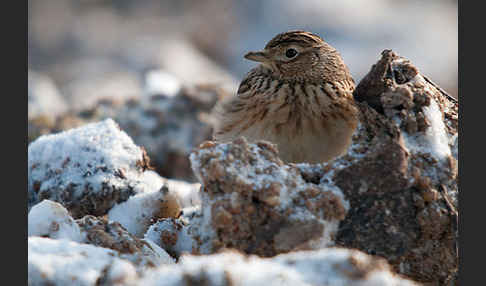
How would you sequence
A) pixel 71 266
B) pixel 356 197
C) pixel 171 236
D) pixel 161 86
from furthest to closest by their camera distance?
pixel 161 86
pixel 171 236
pixel 356 197
pixel 71 266

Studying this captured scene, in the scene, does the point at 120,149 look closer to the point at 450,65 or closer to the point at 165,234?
the point at 165,234

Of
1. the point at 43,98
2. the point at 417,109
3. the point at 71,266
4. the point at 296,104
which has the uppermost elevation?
the point at 43,98

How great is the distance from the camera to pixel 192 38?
15500 millimetres

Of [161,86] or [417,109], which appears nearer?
[417,109]

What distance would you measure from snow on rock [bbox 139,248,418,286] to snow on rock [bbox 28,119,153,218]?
1980 mm

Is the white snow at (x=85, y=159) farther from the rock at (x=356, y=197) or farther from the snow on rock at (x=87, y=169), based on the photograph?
the rock at (x=356, y=197)

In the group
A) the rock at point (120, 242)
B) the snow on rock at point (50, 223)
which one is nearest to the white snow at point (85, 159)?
the rock at point (120, 242)

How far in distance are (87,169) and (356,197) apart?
211 cm

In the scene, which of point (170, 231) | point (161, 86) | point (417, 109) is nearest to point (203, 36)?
point (161, 86)

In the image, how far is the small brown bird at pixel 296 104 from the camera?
4457 millimetres

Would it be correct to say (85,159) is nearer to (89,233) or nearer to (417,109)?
(89,233)

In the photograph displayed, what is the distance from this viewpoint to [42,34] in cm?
1438

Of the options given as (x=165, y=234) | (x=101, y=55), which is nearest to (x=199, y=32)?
(x=101, y=55)

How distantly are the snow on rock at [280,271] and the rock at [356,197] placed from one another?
0.42 m
